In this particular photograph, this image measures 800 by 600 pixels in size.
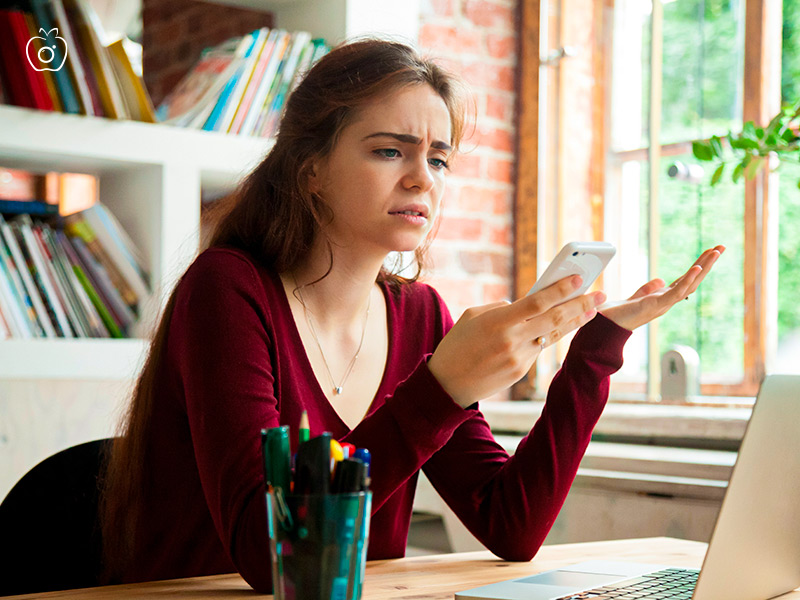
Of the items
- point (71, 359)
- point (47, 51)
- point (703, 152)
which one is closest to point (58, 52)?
point (47, 51)

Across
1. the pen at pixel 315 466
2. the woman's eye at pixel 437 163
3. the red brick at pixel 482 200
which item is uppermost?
the red brick at pixel 482 200

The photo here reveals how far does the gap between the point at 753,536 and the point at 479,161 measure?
69.0 inches

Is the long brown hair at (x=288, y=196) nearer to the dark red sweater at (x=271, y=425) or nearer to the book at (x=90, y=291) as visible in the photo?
the dark red sweater at (x=271, y=425)

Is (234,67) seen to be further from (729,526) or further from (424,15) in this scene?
(729,526)

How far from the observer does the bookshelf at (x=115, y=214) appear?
66.9 inches

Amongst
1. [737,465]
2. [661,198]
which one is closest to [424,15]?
[661,198]

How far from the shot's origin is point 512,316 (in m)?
0.93

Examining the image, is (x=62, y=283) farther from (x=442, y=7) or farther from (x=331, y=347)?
(x=442, y=7)

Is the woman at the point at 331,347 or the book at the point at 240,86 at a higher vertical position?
the book at the point at 240,86

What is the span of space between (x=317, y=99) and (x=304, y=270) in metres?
0.24

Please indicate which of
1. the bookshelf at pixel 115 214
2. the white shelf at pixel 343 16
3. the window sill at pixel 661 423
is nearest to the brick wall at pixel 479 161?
the white shelf at pixel 343 16

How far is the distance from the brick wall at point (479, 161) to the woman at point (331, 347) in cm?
98

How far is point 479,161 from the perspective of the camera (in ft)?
8.00

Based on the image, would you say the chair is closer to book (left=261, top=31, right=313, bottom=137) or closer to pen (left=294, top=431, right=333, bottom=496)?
pen (left=294, top=431, right=333, bottom=496)
